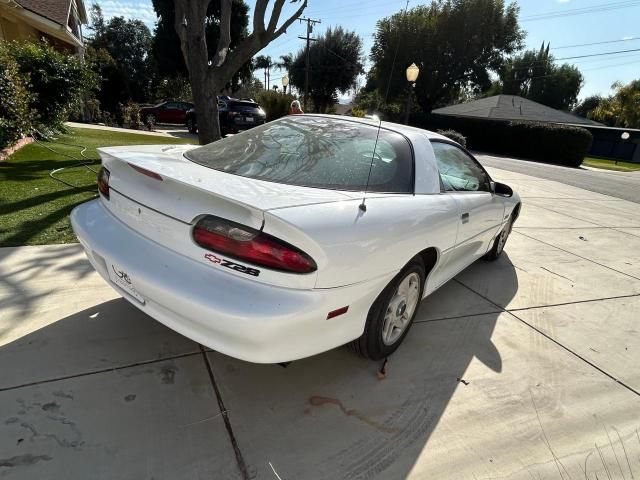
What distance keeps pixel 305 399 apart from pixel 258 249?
3.15ft

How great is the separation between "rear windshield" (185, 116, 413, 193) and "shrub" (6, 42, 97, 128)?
820 centimetres

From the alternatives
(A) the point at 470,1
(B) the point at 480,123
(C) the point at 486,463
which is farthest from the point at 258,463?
(A) the point at 470,1

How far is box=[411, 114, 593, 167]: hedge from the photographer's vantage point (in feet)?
76.9

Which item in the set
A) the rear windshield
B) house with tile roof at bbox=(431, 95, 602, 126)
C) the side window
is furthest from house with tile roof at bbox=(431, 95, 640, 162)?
the rear windshield

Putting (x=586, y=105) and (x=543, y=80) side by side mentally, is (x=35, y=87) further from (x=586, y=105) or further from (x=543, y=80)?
(x=586, y=105)

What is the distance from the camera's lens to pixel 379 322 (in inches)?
93.7

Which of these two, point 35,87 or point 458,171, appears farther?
point 35,87

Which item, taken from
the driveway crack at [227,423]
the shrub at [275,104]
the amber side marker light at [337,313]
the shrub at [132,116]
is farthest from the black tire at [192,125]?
the amber side marker light at [337,313]

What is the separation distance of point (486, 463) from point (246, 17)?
31.4 m

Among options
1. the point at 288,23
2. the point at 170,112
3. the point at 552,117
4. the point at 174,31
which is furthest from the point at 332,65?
the point at 288,23

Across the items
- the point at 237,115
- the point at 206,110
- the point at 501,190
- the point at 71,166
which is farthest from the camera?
the point at 237,115

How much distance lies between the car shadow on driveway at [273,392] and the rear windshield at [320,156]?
1.12 m

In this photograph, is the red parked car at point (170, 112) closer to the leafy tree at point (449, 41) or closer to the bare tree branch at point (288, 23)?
the bare tree branch at point (288, 23)

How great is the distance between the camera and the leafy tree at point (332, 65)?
130 feet
